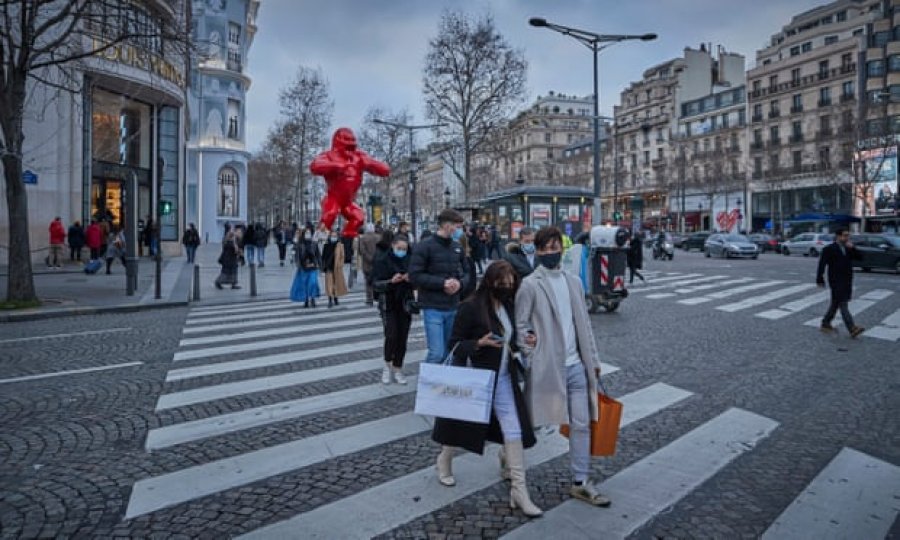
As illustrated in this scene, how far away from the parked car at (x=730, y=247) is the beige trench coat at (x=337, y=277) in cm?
2657

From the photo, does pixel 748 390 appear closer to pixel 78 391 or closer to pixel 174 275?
pixel 78 391

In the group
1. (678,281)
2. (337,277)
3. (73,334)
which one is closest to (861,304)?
(678,281)

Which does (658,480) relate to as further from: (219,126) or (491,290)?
(219,126)

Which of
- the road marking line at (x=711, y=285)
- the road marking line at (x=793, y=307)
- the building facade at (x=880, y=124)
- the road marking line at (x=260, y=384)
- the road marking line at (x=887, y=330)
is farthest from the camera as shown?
the building facade at (x=880, y=124)

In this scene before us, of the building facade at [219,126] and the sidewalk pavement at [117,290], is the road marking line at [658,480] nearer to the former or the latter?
the sidewalk pavement at [117,290]

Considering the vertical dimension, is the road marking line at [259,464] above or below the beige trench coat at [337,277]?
below

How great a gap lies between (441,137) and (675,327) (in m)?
27.2

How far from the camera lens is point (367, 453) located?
15.4 ft

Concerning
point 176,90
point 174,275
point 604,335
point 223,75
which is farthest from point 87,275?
point 223,75

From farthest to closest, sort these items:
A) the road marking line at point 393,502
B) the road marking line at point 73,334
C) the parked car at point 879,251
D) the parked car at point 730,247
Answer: the parked car at point 730,247, the parked car at point 879,251, the road marking line at point 73,334, the road marking line at point 393,502

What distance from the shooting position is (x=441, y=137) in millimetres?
36281

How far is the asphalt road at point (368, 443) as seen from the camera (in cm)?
364

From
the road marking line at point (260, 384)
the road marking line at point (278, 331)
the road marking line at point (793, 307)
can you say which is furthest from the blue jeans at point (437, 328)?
the road marking line at point (793, 307)

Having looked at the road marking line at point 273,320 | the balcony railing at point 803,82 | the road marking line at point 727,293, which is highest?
the balcony railing at point 803,82
